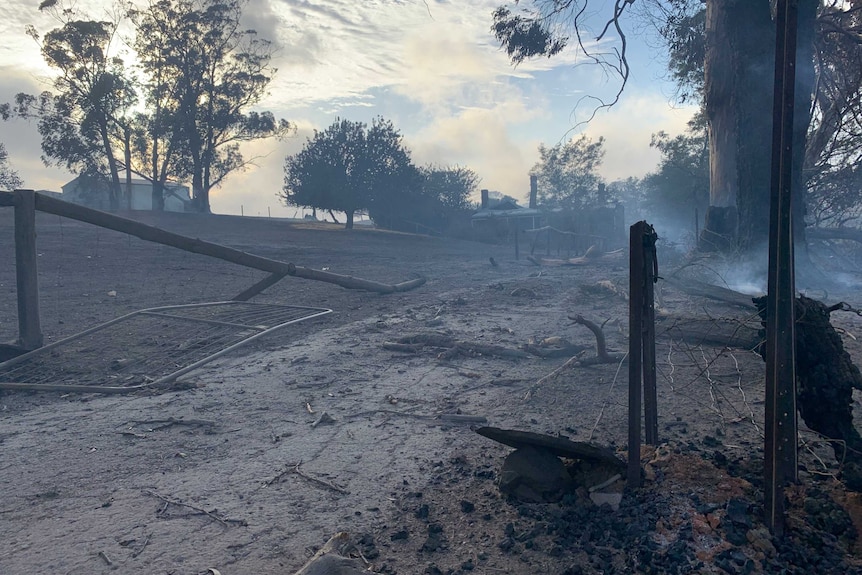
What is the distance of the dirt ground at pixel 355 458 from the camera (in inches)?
113

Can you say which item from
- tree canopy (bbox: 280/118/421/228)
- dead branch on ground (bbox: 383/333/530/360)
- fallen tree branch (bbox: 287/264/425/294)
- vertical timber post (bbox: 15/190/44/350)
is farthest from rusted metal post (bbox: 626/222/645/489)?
tree canopy (bbox: 280/118/421/228)

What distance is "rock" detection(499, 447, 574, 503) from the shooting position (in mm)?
3287

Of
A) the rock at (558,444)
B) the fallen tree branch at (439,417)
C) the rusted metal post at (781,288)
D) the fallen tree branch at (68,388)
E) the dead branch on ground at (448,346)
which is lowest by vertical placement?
the fallen tree branch at (439,417)

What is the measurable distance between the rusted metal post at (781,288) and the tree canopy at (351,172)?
37.5 meters

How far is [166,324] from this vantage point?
28.4ft

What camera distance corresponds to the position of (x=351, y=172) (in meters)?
41.8

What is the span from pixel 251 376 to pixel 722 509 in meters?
4.58

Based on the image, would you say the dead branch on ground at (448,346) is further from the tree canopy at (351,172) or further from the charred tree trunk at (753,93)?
the tree canopy at (351,172)

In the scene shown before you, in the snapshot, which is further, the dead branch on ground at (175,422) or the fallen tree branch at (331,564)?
the dead branch on ground at (175,422)

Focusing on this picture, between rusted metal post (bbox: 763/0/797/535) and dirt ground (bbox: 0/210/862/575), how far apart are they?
0.28 metres

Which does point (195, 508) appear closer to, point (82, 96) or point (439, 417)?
point (439, 417)

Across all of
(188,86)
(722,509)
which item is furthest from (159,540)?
(188,86)

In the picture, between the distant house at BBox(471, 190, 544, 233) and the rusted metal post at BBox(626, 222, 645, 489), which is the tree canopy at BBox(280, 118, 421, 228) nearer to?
the distant house at BBox(471, 190, 544, 233)

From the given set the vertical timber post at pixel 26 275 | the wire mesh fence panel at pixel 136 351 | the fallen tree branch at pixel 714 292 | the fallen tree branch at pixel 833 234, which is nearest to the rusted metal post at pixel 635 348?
the wire mesh fence panel at pixel 136 351
